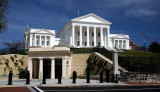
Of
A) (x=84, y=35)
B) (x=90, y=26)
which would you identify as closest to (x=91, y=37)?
(x=84, y=35)

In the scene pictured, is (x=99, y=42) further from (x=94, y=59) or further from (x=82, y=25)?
(x=94, y=59)

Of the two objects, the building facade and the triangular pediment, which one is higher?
the triangular pediment

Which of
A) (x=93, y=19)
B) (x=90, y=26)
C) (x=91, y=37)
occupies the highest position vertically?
(x=93, y=19)

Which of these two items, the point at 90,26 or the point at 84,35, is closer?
the point at 90,26

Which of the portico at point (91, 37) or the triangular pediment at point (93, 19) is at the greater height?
the triangular pediment at point (93, 19)

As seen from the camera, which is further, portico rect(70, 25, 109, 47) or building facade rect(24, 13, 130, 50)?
portico rect(70, 25, 109, 47)

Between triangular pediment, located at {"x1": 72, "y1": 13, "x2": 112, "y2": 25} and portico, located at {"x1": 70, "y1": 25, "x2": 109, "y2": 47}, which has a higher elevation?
triangular pediment, located at {"x1": 72, "y1": 13, "x2": 112, "y2": 25}

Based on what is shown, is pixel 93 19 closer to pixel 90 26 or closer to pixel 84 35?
pixel 90 26

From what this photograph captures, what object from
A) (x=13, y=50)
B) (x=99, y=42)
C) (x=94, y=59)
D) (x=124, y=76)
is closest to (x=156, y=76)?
(x=124, y=76)

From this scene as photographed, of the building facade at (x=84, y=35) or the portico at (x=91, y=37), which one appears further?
the portico at (x=91, y=37)

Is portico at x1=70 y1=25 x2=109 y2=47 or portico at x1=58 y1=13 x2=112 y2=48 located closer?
portico at x1=58 y1=13 x2=112 y2=48

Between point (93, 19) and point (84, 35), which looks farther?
point (84, 35)

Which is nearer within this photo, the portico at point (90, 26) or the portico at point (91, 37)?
the portico at point (90, 26)

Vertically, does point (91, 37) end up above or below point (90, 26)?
below
